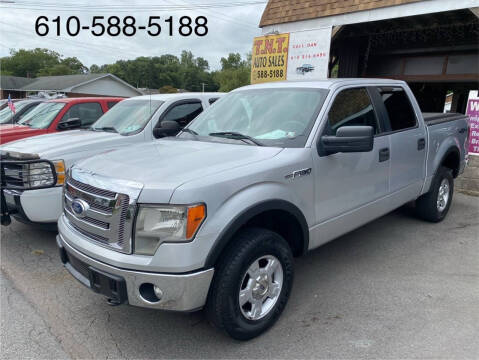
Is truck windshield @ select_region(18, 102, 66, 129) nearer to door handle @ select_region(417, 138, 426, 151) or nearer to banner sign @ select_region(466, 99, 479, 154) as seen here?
door handle @ select_region(417, 138, 426, 151)

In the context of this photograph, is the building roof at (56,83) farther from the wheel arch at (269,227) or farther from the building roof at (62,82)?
the wheel arch at (269,227)

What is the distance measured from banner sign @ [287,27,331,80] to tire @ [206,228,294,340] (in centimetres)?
698

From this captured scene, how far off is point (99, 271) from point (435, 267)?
3.38 meters

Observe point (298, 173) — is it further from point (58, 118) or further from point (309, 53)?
point (309, 53)

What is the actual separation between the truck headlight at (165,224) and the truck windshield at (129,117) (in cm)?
336

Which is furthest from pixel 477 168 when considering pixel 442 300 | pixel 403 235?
pixel 442 300

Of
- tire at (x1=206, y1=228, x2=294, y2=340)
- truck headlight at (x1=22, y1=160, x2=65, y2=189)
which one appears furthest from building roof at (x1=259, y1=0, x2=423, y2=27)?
truck headlight at (x1=22, y1=160, x2=65, y2=189)

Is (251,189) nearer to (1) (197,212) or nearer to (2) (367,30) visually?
(1) (197,212)

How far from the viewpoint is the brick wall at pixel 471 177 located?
23.1 ft

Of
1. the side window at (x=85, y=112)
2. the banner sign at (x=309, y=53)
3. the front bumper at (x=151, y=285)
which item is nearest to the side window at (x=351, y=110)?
the front bumper at (x=151, y=285)

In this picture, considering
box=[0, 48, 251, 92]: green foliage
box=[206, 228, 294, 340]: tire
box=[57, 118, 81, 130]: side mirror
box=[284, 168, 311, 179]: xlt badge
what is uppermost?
box=[0, 48, 251, 92]: green foliage

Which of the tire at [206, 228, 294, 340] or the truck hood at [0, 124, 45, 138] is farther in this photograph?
the truck hood at [0, 124, 45, 138]

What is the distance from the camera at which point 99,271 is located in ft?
8.11

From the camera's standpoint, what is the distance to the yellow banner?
9.84 metres
